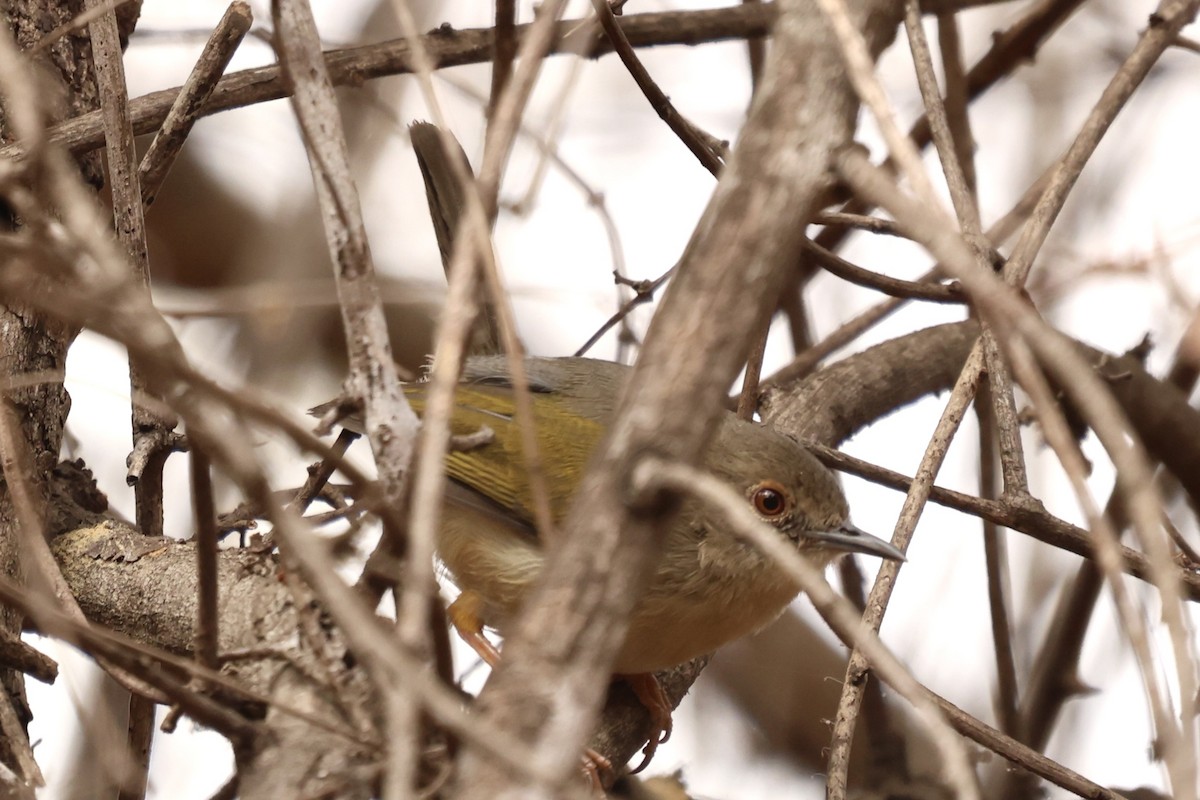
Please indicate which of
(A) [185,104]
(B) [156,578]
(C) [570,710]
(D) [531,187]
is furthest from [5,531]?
(C) [570,710]

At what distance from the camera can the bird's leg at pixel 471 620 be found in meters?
3.60

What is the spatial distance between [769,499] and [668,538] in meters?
0.46

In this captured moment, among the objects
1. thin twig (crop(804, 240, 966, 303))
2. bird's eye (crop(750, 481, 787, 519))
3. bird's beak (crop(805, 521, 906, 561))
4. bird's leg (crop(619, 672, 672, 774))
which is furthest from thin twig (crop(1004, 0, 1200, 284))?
bird's leg (crop(619, 672, 672, 774))

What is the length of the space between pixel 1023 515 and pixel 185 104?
2.09 meters

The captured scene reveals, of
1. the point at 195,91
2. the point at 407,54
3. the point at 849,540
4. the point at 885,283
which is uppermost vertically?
the point at 407,54

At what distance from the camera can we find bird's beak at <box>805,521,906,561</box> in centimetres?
339

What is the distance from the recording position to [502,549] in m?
3.49

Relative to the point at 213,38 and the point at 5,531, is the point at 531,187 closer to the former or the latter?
the point at 213,38

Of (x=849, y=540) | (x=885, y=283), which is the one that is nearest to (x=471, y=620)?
(x=849, y=540)

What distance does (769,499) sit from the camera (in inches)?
141

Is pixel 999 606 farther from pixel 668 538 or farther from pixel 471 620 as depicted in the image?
pixel 471 620

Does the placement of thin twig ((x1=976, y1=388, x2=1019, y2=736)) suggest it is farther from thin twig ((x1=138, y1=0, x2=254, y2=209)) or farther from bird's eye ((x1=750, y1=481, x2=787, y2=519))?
thin twig ((x1=138, y1=0, x2=254, y2=209))

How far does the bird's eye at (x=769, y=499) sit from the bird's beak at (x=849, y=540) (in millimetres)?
120

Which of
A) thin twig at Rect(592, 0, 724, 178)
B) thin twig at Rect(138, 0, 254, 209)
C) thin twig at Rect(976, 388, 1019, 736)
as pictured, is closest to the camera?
thin twig at Rect(138, 0, 254, 209)
